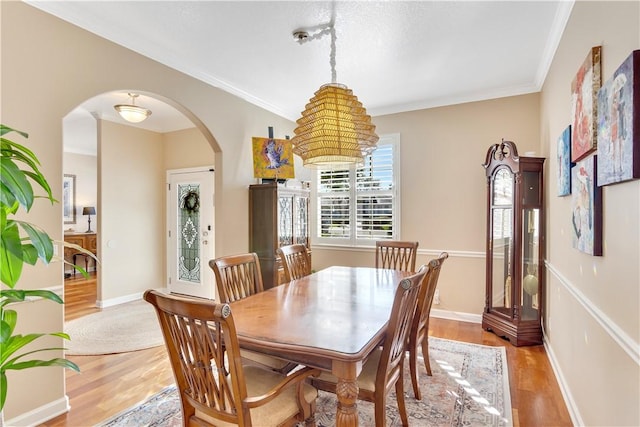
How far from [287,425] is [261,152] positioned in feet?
10.2

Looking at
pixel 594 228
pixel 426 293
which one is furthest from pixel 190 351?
pixel 594 228

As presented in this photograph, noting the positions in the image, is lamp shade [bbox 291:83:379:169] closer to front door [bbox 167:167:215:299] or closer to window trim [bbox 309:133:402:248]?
window trim [bbox 309:133:402:248]

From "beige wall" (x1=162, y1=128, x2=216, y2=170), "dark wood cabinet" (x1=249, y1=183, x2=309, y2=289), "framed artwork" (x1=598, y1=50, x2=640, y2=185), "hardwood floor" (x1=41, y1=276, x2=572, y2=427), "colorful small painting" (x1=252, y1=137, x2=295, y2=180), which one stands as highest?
"beige wall" (x1=162, y1=128, x2=216, y2=170)

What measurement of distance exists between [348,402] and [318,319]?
1.53 feet

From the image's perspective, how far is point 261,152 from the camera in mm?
3977

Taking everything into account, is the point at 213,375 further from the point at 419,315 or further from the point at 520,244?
the point at 520,244

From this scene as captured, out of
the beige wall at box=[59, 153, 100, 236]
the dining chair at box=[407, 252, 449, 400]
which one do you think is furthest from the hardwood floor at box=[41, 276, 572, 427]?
the beige wall at box=[59, 153, 100, 236]

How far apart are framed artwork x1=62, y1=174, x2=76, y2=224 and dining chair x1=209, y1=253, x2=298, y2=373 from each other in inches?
256

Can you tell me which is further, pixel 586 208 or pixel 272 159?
pixel 272 159

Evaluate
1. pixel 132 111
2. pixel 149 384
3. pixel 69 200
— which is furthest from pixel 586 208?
pixel 69 200

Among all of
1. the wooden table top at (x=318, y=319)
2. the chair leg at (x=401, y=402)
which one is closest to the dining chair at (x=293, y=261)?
the wooden table top at (x=318, y=319)

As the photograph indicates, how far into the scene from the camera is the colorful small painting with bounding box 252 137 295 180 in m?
3.97

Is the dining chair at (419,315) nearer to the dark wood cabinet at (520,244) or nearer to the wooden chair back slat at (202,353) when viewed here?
the wooden chair back slat at (202,353)

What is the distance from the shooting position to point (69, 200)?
278 inches
